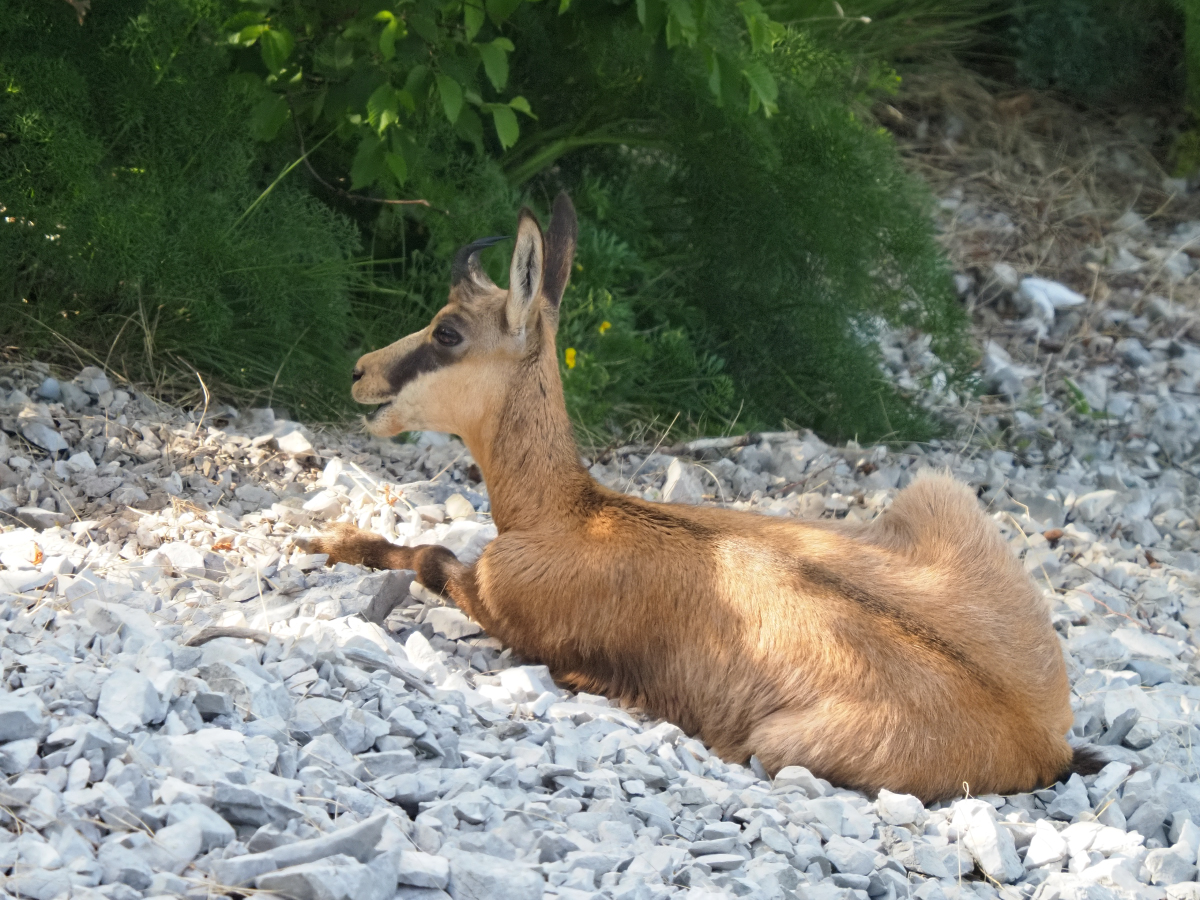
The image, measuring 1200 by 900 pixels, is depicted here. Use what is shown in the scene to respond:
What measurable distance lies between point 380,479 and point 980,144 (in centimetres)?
763

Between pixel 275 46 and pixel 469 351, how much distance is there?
198 centimetres

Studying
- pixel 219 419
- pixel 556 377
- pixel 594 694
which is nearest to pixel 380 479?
pixel 219 419

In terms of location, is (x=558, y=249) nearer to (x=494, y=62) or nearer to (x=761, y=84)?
(x=494, y=62)

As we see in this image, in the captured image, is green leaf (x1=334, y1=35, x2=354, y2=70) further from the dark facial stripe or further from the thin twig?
the dark facial stripe

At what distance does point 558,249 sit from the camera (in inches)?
205

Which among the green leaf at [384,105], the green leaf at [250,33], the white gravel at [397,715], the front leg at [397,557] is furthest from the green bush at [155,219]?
the front leg at [397,557]

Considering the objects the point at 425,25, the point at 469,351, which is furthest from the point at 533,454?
the point at 425,25

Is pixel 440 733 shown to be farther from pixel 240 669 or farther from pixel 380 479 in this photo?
pixel 380 479

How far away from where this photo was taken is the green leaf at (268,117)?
6.47 metres

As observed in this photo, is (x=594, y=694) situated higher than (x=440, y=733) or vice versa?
(x=440, y=733)

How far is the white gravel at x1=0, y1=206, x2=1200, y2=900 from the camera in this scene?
9.74 feet

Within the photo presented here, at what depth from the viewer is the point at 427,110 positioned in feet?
22.5

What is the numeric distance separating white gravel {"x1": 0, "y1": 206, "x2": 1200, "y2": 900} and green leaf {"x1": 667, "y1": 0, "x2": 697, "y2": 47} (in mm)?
2043

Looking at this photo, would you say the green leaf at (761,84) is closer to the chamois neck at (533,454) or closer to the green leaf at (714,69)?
the green leaf at (714,69)
